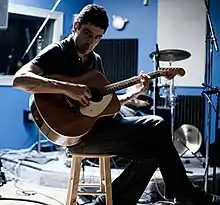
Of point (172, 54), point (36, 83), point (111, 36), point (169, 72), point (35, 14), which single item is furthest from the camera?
point (111, 36)

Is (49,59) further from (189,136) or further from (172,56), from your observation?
(189,136)

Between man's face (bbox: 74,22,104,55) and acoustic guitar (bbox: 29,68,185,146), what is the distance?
136 millimetres

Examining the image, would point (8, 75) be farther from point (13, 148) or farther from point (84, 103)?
point (84, 103)

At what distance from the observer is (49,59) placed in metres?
2.19

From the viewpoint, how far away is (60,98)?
213cm

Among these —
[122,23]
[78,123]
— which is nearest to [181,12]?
[122,23]

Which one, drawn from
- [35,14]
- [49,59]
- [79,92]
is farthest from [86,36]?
[35,14]

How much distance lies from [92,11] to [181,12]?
2.74 metres

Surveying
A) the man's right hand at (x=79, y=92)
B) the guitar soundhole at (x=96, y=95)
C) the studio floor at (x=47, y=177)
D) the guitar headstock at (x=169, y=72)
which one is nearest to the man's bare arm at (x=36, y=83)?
the man's right hand at (x=79, y=92)

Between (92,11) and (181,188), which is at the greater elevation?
(92,11)

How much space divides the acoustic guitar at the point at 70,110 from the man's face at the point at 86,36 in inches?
5.3

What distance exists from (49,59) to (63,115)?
300mm

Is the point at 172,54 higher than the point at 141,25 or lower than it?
lower

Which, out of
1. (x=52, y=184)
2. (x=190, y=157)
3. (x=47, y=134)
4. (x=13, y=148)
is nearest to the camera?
(x=47, y=134)
